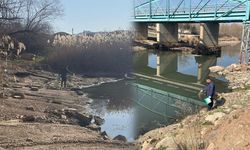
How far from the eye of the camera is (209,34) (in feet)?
112

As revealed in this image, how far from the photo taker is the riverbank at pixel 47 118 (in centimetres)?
680

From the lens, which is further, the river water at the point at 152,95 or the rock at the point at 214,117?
the river water at the point at 152,95

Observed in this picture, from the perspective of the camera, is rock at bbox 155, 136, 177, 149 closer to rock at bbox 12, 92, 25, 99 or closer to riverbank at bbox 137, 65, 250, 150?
riverbank at bbox 137, 65, 250, 150

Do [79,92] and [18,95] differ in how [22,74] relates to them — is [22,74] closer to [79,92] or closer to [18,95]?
[79,92]

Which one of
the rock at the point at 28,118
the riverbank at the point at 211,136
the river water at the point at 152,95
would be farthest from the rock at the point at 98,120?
the riverbank at the point at 211,136

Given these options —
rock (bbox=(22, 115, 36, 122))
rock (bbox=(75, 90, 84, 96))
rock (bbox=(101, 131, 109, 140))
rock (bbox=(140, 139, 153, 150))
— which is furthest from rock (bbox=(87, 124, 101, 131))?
rock (bbox=(75, 90, 84, 96))

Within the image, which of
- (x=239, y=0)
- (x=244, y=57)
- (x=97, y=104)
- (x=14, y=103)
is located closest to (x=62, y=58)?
(x=97, y=104)

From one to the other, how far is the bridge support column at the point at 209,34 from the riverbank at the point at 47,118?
58.8 feet

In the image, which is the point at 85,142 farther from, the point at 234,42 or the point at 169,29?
the point at 234,42

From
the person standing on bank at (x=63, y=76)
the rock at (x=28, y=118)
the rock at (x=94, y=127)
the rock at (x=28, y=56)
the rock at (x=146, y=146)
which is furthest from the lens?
the rock at (x=28, y=56)

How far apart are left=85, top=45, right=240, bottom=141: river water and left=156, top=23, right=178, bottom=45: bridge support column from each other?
160 inches

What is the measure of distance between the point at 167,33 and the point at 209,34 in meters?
4.89

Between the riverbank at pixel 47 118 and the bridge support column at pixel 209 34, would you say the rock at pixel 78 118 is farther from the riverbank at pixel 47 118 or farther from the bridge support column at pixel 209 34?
the bridge support column at pixel 209 34

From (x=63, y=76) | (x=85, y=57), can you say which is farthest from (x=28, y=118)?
(x=63, y=76)
